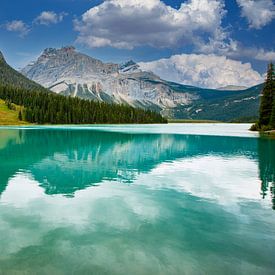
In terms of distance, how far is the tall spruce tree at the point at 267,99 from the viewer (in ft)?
372

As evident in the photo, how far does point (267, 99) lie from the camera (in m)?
115

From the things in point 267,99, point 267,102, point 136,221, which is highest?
point 267,99

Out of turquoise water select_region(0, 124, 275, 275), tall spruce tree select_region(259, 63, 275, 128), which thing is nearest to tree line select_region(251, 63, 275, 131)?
tall spruce tree select_region(259, 63, 275, 128)

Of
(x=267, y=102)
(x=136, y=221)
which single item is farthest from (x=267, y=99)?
(x=136, y=221)

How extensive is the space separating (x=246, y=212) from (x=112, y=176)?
607 inches

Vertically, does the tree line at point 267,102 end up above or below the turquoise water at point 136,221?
above

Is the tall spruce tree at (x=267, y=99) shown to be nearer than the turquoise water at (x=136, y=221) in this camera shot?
No

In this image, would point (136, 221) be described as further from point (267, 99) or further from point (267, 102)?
point (267, 99)

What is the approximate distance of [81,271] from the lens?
12188 millimetres

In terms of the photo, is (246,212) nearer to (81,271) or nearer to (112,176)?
(81,271)

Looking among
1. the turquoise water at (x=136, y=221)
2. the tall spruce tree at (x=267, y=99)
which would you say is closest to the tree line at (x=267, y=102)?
the tall spruce tree at (x=267, y=99)

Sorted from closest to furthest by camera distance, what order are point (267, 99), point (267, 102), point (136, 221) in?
point (136, 221) < point (267, 102) < point (267, 99)

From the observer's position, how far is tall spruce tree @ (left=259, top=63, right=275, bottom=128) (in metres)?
113

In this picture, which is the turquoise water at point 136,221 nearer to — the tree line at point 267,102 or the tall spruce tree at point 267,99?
the tree line at point 267,102
